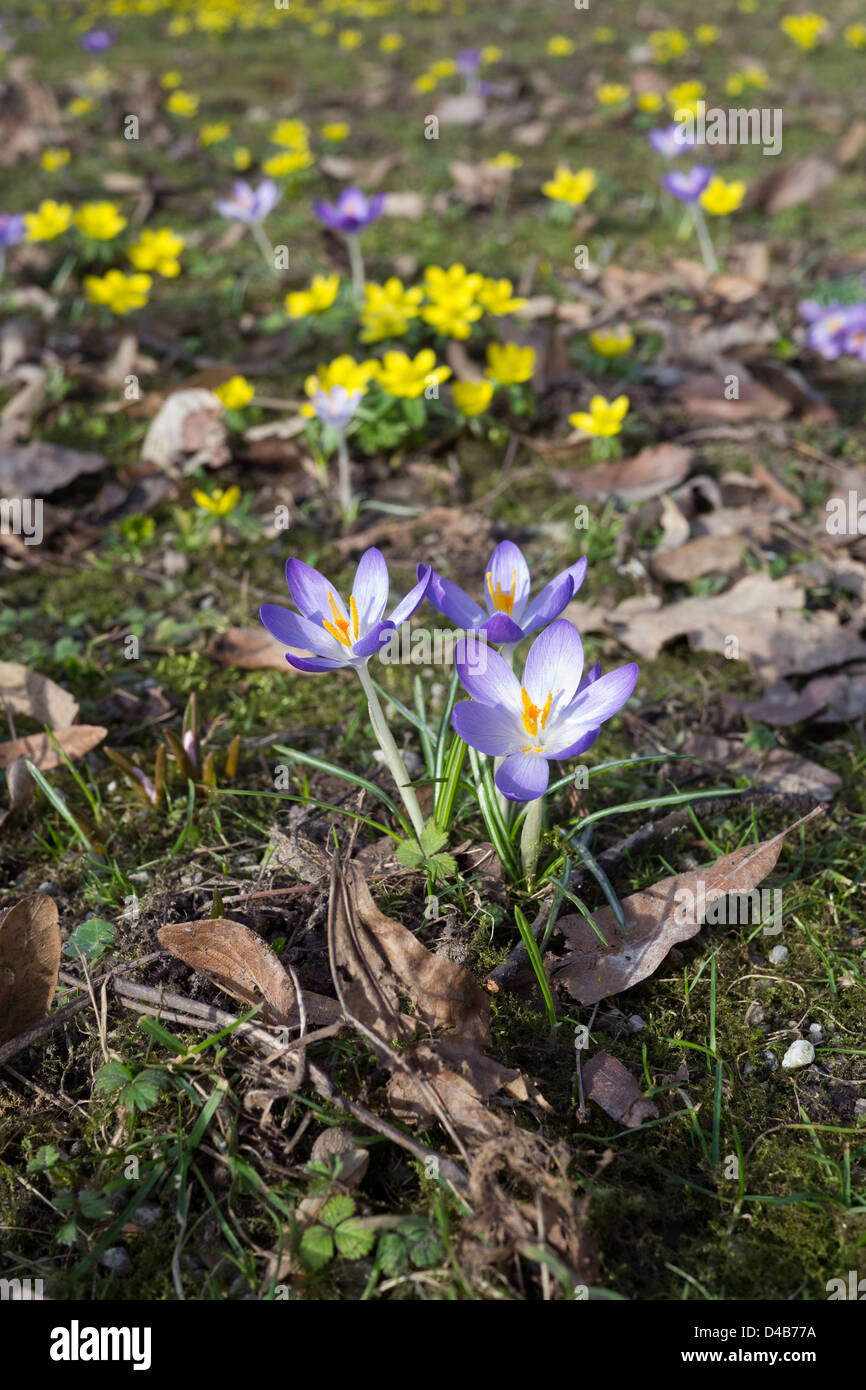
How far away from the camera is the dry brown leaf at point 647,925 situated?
A: 5.84ft

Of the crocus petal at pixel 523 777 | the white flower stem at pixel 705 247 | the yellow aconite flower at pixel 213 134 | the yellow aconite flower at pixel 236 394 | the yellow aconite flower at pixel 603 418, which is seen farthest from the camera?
the yellow aconite flower at pixel 213 134

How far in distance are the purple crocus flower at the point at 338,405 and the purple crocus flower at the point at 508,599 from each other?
4.40ft

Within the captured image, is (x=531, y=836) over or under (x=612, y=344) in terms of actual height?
under

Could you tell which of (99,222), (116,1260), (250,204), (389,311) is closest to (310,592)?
(116,1260)

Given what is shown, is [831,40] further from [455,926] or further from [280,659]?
[455,926]

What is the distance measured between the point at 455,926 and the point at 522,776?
46cm

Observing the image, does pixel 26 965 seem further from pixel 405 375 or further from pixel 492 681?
pixel 405 375

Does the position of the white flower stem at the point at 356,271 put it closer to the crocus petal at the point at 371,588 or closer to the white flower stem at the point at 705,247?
the white flower stem at the point at 705,247

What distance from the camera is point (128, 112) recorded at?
6.43 meters

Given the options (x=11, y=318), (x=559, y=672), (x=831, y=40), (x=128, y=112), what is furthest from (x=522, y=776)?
(x=831, y=40)

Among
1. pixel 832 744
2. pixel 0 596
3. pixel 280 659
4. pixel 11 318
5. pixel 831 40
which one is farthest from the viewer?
pixel 831 40

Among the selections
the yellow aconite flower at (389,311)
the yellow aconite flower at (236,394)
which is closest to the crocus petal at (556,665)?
the yellow aconite flower at (236,394)

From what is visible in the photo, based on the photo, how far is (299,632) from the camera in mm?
1623

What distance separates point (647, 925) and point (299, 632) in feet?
2.80
